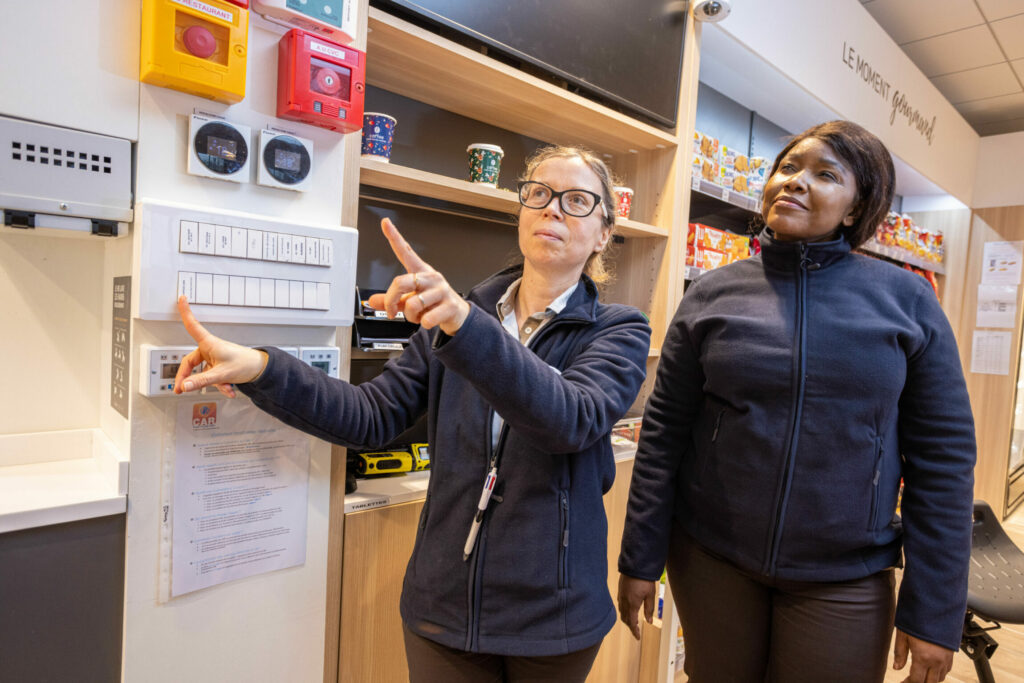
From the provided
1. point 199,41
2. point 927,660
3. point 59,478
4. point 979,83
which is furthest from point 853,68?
point 59,478

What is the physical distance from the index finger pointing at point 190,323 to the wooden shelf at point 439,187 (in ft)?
1.56

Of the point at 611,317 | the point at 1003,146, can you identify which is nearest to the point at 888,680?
the point at 611,317

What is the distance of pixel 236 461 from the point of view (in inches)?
41.8

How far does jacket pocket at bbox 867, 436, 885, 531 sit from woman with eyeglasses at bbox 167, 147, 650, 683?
44cm

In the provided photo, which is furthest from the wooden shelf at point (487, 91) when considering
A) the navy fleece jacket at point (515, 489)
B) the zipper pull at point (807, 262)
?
the zipper pull at point (807, 262)

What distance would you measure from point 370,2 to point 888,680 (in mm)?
3024

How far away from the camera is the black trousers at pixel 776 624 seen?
3.35ft

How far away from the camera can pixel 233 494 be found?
106 cm

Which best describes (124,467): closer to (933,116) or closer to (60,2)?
(60,2)

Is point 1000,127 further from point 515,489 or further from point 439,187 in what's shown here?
point 515,489

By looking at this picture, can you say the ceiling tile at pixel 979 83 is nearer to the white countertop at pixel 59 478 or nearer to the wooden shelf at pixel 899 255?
the wooden shelf at pixel 899 255

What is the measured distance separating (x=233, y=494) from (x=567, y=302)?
2.33 ft

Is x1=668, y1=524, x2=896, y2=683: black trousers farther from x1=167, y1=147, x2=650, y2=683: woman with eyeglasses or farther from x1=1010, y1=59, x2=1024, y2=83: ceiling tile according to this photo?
x1=1010, y1=59, x2=1024, y2=83: ceiling tile

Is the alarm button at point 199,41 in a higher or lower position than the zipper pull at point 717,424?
higher
